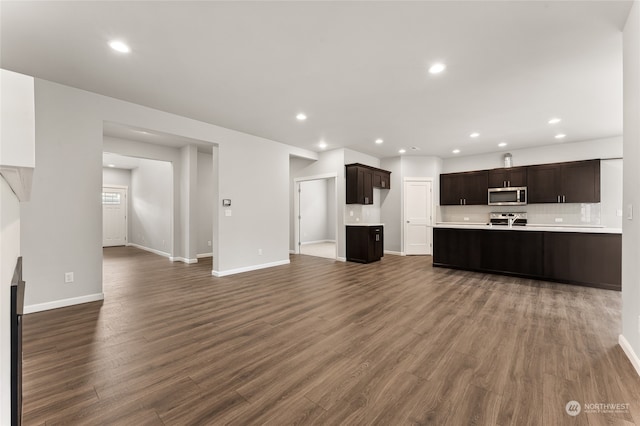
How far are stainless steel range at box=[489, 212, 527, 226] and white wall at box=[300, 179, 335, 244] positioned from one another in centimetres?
581

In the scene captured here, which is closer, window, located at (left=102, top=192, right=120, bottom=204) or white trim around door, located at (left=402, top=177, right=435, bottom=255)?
white trim around door, located at (left=402, top=177, right=435, bottom=255)

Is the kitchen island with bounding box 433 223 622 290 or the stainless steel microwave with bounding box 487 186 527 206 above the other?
the stainless steel microwave with bounding box 487 186 527 206

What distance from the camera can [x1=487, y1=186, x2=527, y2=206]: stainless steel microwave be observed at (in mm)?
6781

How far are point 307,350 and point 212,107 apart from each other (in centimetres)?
378

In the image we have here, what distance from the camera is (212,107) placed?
13.8 ft

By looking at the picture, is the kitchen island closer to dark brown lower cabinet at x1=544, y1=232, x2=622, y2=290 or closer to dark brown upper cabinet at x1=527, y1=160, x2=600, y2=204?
dark brown lower cabinet at x1=544, y1=232, x2=622, y2=290

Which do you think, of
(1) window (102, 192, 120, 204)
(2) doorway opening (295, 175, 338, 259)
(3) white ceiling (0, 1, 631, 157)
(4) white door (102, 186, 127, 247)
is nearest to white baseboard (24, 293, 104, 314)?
(3) white ceiling (0, 1, 631, 157)

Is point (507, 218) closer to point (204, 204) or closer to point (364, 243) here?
point (364, 243)

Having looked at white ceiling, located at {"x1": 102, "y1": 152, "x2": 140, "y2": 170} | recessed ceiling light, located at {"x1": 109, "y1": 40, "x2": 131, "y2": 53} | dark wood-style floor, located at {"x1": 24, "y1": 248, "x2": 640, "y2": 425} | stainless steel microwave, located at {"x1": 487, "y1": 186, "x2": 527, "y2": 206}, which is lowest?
dark wood-style floor, located at {"x1": 24, "y1": 248, "x2": 640, "y2": 425}

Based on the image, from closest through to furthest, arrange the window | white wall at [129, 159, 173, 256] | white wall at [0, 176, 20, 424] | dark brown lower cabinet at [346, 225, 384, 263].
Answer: white wall at [0, 176, 20, 424], dark brown lower cabinet at [346, 225, 384, 263], white wall at [129, 159, 173, 256], the window

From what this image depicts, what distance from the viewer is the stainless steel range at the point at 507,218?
7.00 meters

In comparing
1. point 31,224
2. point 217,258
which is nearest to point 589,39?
point 217,258

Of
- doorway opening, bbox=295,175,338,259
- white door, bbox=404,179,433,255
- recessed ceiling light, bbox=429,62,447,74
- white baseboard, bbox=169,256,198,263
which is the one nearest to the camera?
recessed ceiling light, bbox=429,62,447,74

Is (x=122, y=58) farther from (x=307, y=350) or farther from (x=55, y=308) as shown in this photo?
(x=307, y=350)
